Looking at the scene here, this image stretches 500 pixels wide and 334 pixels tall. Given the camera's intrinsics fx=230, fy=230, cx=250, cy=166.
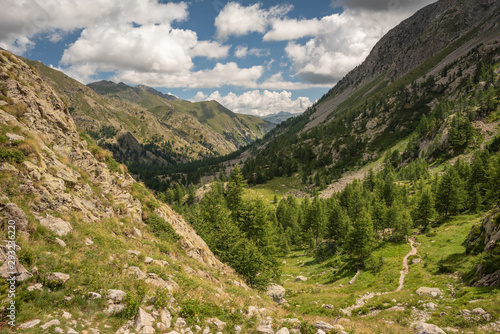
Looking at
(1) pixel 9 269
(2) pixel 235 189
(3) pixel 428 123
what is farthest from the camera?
(3) pixel 428 123

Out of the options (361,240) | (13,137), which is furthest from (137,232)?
(361,240)

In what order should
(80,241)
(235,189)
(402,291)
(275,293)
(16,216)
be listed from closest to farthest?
(16,216) → (80,241) → (402,291) → (275,293) → (235,189)

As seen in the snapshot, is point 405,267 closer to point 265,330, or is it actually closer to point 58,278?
point 265,330

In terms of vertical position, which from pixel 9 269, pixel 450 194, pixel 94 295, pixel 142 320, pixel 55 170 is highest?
pixel 55 170

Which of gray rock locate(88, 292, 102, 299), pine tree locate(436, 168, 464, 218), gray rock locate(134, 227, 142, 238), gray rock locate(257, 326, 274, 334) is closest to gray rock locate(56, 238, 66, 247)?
gray rock locate(88, 292, 102, 299)

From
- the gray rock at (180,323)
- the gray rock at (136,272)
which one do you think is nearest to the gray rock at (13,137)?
the gray rock at (136,272)

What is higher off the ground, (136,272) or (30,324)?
(30,324)

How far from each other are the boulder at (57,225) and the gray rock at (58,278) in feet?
12.0

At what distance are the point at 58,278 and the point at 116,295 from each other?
2.29m

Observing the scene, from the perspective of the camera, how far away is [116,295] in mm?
9844

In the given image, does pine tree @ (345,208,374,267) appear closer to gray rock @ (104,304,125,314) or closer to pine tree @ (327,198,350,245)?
pine tree @ (327,198,350,245)

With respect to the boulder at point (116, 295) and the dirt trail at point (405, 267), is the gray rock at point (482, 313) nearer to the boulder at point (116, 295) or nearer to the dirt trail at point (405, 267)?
the dirt trail at point (405, 267)

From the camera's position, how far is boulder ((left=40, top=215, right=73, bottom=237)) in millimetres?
11967

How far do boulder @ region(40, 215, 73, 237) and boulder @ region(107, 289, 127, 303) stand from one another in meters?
4.88
